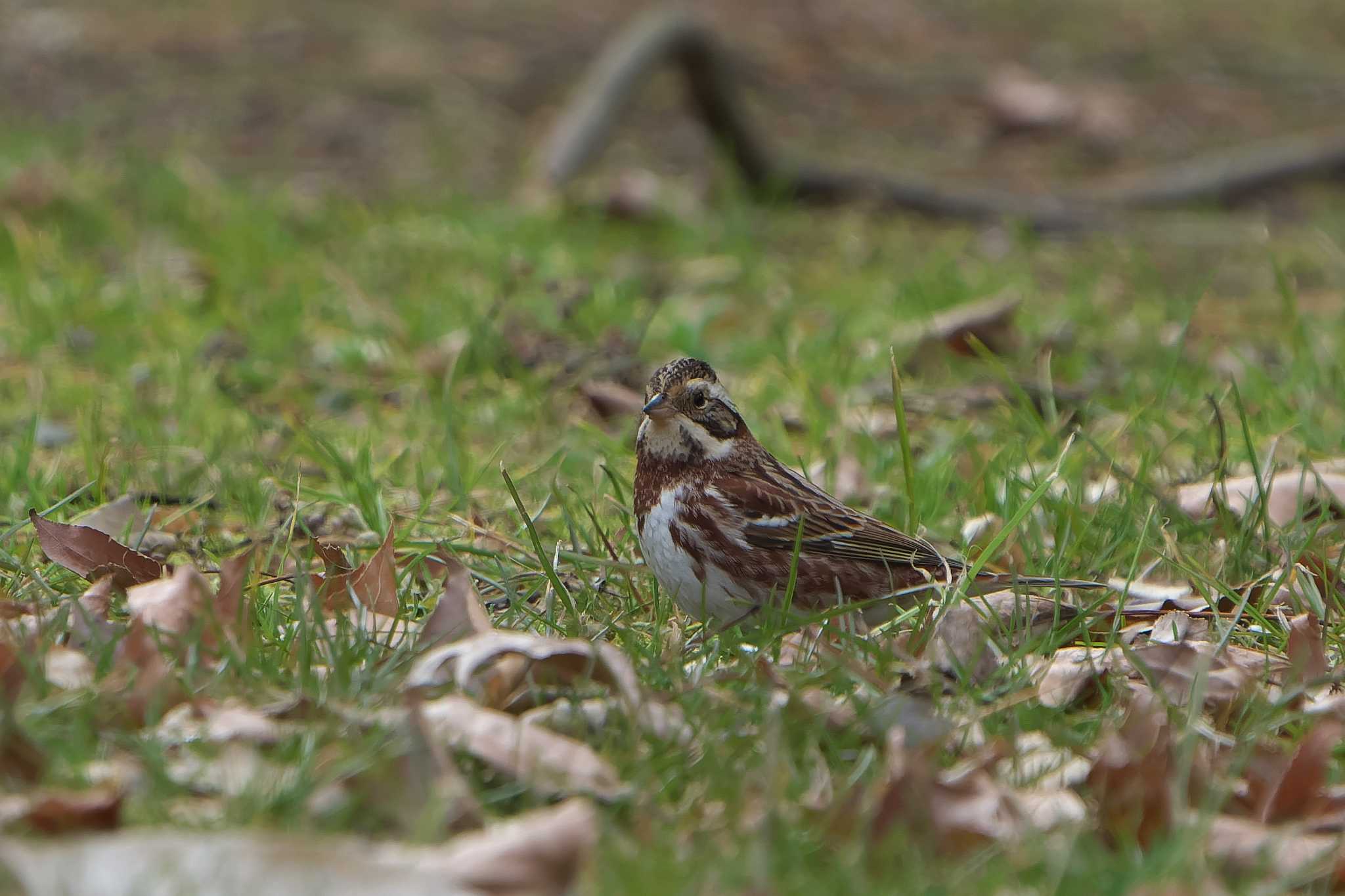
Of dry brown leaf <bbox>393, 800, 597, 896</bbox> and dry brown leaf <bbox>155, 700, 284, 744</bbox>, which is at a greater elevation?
dry brown leaf <bbox>393, 800, 597, 896</bbox>

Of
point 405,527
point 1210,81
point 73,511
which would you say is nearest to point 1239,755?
point 405,527

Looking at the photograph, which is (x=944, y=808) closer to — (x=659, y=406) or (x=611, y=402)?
(x=659, y=406)

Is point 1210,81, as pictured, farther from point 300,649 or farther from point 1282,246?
point 300,649

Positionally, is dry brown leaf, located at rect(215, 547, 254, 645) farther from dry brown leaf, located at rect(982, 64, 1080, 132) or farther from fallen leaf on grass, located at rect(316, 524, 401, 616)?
dry brown leaf, located at rect(982, 64, 1080, 132)

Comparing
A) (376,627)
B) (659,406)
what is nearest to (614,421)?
(659,406)

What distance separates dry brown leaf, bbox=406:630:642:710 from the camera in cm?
306

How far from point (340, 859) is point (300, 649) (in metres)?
0.89

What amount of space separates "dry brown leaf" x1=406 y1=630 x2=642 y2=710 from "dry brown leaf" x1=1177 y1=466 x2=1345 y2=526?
1928 millimetres

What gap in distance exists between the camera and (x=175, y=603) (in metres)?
3.33

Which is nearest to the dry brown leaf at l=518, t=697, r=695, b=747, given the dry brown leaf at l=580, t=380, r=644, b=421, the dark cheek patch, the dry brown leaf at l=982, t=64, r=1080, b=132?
the dark cheek patch

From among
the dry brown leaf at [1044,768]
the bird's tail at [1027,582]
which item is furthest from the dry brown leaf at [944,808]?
the bird's tail at [1027,582]

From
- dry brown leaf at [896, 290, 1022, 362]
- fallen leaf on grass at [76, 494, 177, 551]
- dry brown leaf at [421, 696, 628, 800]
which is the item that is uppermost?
dry brown leaf at [421, 696, 628, 800]

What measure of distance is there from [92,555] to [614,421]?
7.31 feet

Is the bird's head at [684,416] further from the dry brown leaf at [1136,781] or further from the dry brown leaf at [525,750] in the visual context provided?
the dry brown leaf at [1136,781]
